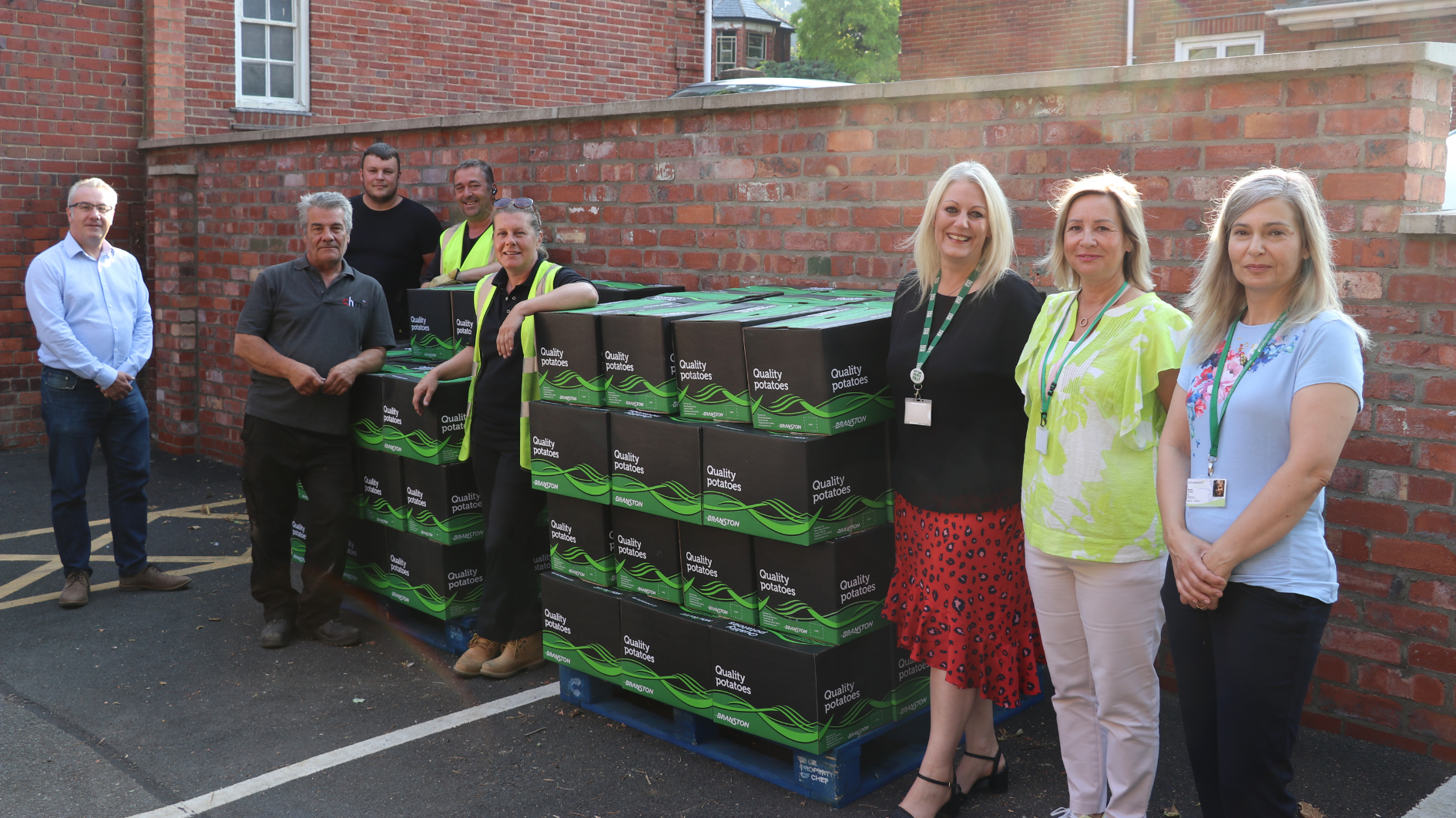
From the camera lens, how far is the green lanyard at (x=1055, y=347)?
10.2ft

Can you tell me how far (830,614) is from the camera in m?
3.65

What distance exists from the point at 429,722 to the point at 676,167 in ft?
9.98

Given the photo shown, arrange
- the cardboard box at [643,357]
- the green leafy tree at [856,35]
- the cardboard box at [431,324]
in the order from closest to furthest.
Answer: the cardboard box at [643,357] → the cardboard box at [431,324] → the green leafy tree at [856,35]

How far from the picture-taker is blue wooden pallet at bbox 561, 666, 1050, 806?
12.1ft

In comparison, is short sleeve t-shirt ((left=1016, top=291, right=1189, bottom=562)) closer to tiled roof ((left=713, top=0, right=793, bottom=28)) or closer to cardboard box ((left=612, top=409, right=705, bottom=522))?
cardboard box ((left=612, top=409, right=705, bottom=522))

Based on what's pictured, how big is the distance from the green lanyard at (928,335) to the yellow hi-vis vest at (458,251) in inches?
128

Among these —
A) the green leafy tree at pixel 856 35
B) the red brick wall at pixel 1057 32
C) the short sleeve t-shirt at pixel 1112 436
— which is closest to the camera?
the short sleeve t-shirt at pixel 1112 436

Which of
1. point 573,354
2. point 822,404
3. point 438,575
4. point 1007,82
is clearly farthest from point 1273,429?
point 438,575

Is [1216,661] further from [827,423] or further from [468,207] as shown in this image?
[468,207]

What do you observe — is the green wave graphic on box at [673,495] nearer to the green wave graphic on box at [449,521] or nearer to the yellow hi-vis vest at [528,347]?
the yellow hi-vis vest at [528,347]

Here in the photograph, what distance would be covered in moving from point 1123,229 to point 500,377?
2.66 meters

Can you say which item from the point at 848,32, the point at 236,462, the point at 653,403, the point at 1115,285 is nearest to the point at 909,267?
the point at 653,403

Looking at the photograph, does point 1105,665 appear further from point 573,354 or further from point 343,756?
point 343,756

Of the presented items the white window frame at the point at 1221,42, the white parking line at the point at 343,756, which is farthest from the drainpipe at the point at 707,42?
the white parking line at the point at 343,756
